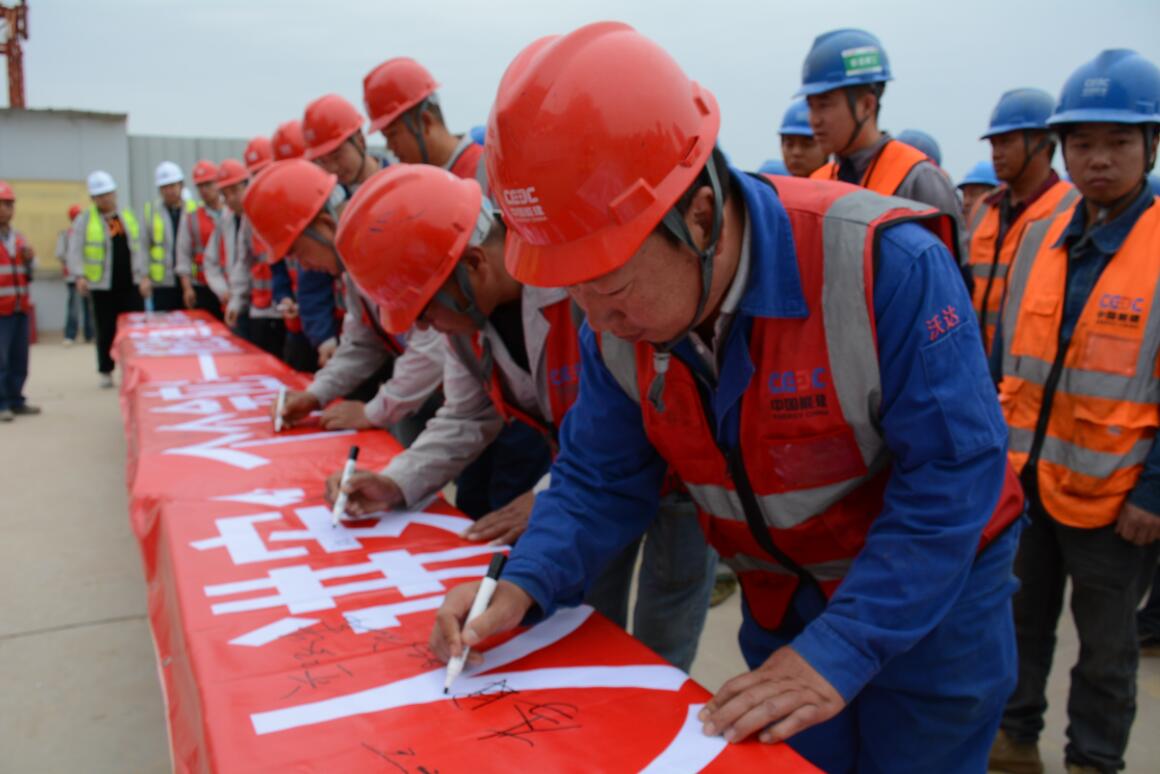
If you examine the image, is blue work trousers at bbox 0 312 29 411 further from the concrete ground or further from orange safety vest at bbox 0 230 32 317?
the concrete ground

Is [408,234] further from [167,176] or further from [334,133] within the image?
[167,176]

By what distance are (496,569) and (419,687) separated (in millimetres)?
203

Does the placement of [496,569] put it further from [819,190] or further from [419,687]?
[819,190]

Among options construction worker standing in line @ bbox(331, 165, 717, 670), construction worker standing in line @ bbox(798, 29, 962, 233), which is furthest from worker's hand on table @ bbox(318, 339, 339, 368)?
construction worker standing in line @ bbox(798, 29, 962, 233)

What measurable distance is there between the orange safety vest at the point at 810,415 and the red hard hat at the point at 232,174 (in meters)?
5.85

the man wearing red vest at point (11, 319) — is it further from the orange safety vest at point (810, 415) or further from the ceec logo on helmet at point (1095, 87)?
the ceec logo on helmet at point (1095, 87)

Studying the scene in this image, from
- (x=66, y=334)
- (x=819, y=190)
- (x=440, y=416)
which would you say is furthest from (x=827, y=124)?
(x=66, y=334)

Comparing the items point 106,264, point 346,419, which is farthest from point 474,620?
point 106,264

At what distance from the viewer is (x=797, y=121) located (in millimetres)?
4656

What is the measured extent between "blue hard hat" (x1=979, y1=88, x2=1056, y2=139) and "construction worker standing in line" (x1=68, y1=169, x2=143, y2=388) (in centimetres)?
753

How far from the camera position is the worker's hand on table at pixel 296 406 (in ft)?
9.95

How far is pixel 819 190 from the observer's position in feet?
4.09

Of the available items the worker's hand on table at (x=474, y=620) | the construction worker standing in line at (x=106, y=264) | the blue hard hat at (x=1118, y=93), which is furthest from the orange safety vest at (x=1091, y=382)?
the construction worker standing in line at (x=106, y=264)
